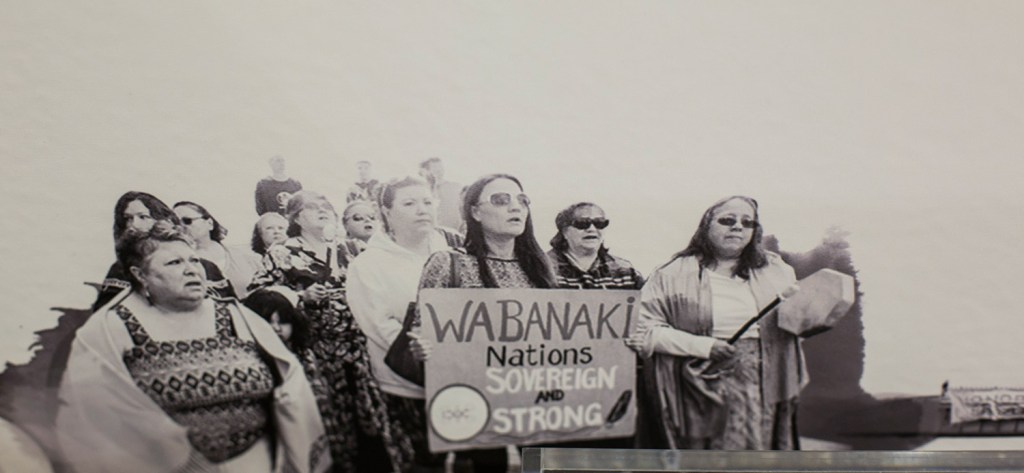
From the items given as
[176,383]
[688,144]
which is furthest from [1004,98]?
[176,383]

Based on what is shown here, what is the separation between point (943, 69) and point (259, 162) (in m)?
1.42

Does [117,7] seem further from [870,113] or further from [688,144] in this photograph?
[870,113]

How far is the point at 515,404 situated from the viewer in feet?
5.12

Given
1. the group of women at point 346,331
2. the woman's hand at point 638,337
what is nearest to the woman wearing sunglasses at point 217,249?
the group of women at point 346,331

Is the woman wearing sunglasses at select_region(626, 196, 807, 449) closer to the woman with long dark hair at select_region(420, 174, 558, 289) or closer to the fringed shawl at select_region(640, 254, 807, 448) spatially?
the fringed shawl at select_region(640, 254, 807, 448)

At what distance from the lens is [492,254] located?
61.2 inches

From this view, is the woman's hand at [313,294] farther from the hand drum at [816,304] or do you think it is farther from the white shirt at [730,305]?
the hand drum at [816,304]

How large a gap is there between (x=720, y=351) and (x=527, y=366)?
0.40 m

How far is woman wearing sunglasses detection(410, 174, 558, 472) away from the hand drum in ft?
1.69

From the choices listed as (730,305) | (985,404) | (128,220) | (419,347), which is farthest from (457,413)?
(985,404)

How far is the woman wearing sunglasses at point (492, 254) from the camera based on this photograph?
60.6 inches

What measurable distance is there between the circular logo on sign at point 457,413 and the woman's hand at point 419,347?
0.26 feet

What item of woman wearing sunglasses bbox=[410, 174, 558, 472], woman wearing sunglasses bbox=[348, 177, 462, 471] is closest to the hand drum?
woman wearing sunglasses bbox=[410, 174, 558, 472]

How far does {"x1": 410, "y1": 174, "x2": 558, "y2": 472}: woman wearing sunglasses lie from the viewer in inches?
60.6
